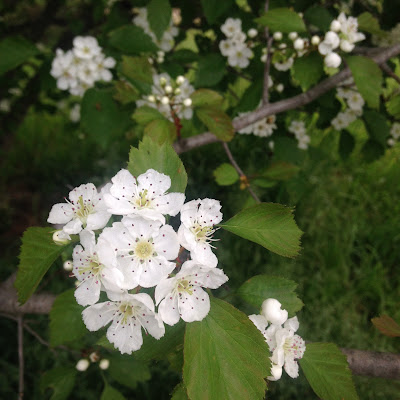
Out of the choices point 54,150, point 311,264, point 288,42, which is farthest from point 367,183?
point 54,150

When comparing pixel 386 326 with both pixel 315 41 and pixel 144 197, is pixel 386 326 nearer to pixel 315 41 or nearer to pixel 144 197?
pixel 144 197

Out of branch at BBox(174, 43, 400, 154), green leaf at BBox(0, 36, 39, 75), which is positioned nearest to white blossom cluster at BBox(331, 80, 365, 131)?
branch at BBox(174, 43, 400, 154)

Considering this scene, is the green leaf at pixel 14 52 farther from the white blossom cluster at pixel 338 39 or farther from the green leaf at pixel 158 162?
the white blossom cluster at pixel 338 39

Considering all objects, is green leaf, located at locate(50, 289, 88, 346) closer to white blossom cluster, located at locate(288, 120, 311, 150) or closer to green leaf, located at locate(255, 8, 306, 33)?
green leaf, located at locate(255, 8, 306, 33)

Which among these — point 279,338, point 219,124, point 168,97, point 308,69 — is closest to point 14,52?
point 168,97

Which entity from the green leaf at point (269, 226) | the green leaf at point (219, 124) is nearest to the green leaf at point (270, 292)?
the green leaf at point (269, 226)

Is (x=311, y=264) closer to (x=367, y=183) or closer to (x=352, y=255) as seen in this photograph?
(x=352, y=255)
